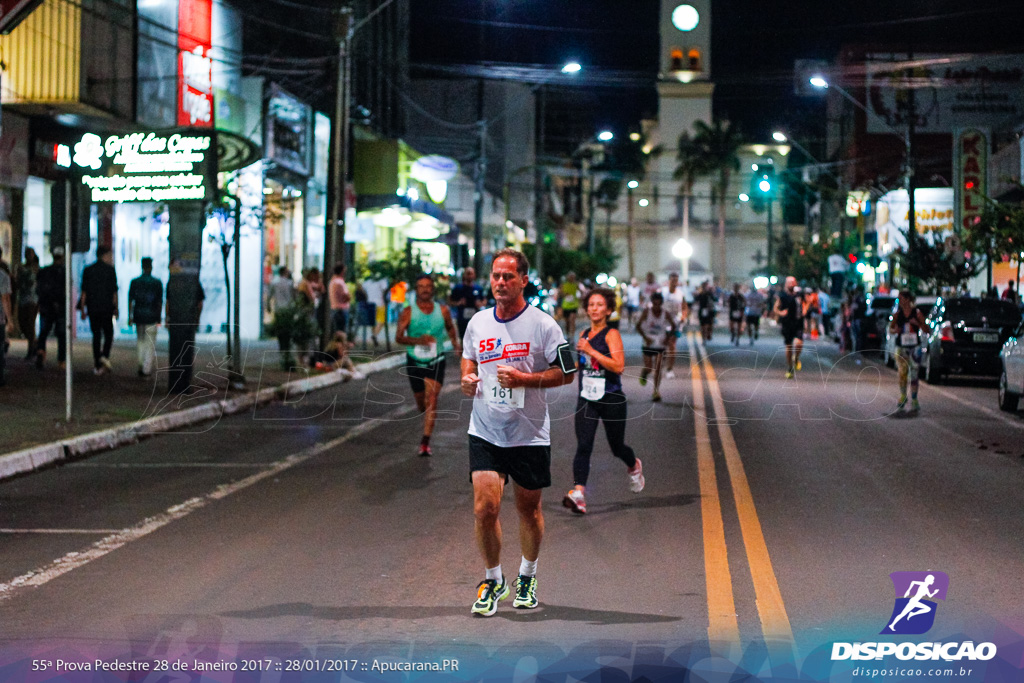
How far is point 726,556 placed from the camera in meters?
8.20

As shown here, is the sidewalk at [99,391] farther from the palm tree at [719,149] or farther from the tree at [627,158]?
the tree at [627,158]

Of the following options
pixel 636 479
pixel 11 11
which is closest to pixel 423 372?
pixel 636 479

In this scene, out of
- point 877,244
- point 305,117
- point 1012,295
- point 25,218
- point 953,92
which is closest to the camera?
point 25,218

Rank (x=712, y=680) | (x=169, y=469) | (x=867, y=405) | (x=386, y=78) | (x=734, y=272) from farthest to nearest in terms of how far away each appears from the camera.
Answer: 1. (x=734, y=272)
2. (x=386, y=78)
3. (x=867, y=405)
4. (x=169, y=469)
5. (x=712, y=680)

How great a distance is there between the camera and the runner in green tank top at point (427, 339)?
1317 cm

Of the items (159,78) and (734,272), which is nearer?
(159,78)

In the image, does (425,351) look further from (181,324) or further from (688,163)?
(688,163)

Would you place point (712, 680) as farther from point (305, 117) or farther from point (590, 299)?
point (305, 117)

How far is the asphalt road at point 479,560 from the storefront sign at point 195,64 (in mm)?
15323

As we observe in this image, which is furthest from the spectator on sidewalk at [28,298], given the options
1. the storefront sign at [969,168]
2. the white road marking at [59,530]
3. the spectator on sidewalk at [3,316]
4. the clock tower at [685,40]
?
the storefront sign at [969,168]

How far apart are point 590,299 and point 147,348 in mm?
11471

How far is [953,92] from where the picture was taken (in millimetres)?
71875

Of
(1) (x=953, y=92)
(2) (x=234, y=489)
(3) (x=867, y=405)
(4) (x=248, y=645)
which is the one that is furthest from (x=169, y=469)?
(1) (x=953, y=92)

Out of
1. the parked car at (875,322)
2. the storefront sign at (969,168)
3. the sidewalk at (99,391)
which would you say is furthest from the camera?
the storefront sign at (969,168)
